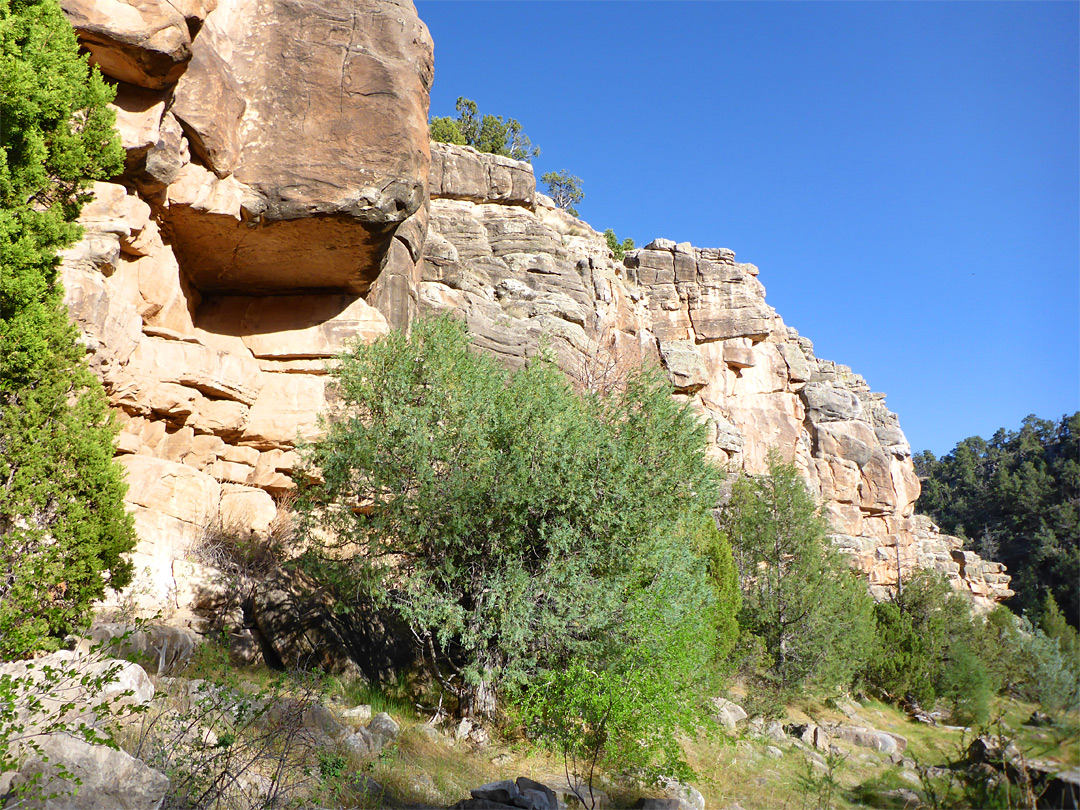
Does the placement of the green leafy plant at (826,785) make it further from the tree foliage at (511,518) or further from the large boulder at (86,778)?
the large boulder at (86,778)

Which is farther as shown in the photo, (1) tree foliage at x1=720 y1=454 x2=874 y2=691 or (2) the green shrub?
(1) tree foliage at x1=720 y1=454 x2=874 y2=691

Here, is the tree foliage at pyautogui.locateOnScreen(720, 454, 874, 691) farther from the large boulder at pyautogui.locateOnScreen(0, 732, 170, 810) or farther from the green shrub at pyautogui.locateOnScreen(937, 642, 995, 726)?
the large boulder at pyautogui.locateOnScreen(0, 732, 170, 810)

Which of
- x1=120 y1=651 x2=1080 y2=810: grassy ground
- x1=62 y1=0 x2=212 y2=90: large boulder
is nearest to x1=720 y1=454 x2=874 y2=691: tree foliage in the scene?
x1=120 y1=651 x2=1080 y2=810: grassy ground

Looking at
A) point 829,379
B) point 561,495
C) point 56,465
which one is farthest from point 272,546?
point 829,379

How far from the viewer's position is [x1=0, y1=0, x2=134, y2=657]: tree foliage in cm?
748

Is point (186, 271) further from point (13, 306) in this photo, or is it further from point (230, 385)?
point (13, 306)

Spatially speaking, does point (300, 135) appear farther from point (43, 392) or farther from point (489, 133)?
point (489, 133)

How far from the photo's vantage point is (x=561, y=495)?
10359 millimetres

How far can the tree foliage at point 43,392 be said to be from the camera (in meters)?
7.48

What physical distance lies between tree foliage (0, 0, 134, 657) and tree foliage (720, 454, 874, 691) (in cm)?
1675

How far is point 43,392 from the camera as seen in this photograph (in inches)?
317

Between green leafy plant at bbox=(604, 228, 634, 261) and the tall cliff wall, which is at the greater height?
green leafy plant at bbox=(604, 228, 634, 261)

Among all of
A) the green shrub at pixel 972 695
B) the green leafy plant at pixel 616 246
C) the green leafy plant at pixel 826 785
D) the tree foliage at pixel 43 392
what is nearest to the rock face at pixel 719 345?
the green leafy plant at pixel 616 246

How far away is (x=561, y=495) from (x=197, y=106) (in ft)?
32.5
